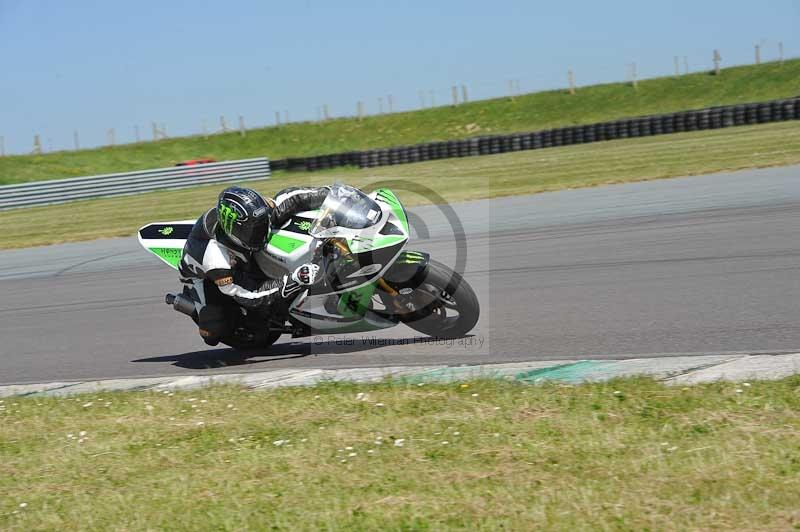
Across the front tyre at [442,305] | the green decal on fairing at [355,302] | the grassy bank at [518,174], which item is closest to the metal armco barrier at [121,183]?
the grassy bank at [518,174]

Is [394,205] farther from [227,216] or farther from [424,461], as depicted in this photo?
[424,461]

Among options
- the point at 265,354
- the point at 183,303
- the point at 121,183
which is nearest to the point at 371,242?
the point at 265,354

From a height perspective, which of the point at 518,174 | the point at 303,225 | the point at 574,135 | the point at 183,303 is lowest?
the point at 183,303

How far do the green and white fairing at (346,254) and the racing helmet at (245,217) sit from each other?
0.45 feet

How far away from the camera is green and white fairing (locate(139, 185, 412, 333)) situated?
669 centimetres

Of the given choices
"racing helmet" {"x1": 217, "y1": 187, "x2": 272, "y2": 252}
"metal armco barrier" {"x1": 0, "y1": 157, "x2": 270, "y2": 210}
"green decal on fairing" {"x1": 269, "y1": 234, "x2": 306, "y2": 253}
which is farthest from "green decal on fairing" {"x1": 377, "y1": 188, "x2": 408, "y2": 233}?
"metal armco barrier" {"x1": 0, "y1": 157, "x2": 270, "y2": 210}

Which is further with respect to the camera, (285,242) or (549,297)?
(549,297)

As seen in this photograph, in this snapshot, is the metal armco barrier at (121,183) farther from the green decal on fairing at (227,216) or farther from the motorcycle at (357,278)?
the green decal on fairing at (227,216)

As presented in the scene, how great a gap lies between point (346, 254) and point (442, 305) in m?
0.87

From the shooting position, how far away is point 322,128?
59.5 meters

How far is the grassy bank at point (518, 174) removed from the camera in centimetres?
1909

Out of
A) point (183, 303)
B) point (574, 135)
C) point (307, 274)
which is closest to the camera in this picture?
point (307, 274)

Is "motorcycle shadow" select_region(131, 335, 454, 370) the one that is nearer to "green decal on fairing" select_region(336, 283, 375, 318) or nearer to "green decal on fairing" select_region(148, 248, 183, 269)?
"green decal on fairing" select_region(336, 283, 375, 318)

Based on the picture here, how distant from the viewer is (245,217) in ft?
22.8
